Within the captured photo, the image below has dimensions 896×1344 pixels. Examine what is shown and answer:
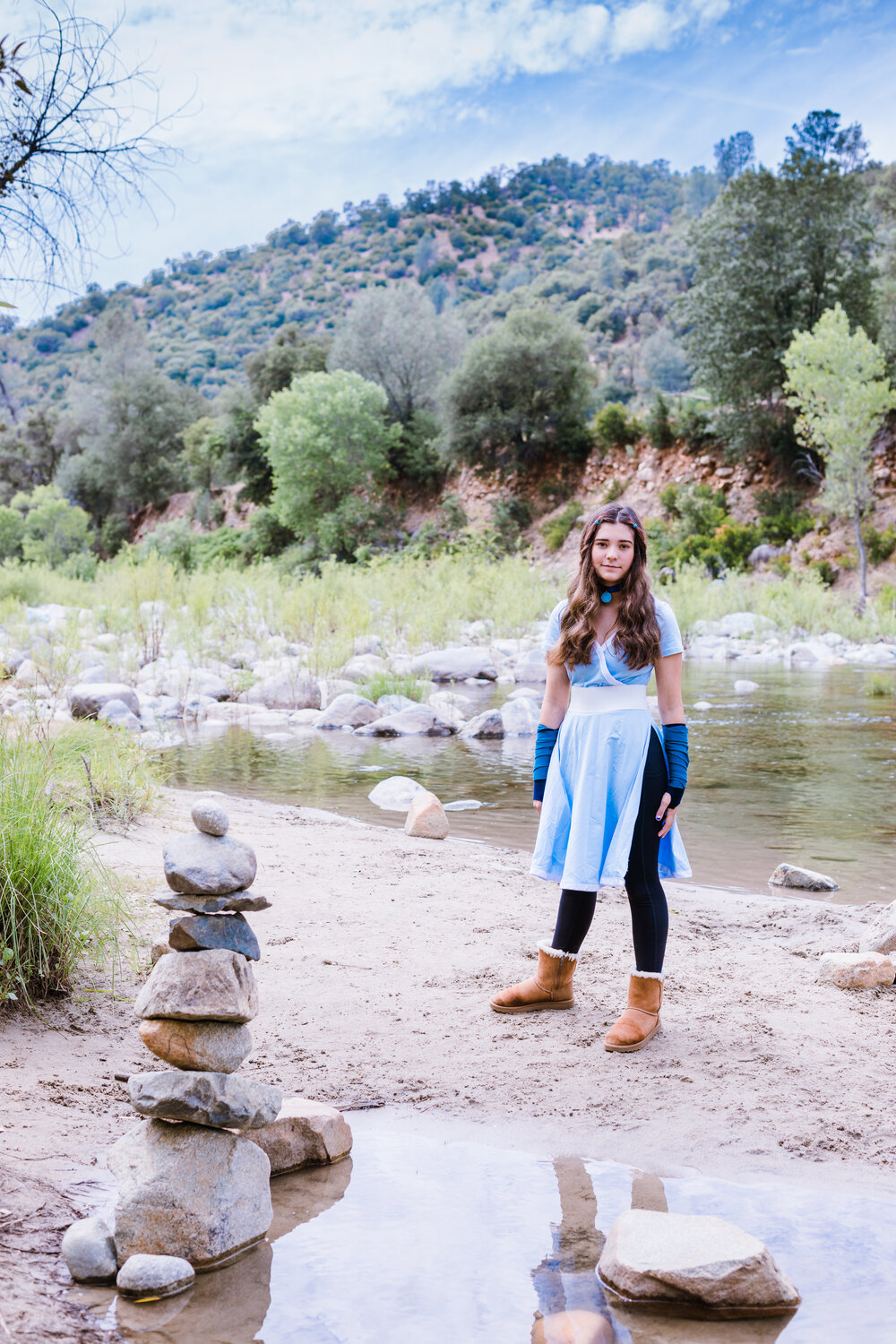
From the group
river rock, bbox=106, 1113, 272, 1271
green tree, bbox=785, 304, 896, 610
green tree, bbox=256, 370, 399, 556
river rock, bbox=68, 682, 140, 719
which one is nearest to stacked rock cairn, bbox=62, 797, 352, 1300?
river rock, bbox=106, 1113, 272, 1271

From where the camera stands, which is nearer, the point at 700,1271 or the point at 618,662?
the point at 700,1271

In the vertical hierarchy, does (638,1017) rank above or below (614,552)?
below

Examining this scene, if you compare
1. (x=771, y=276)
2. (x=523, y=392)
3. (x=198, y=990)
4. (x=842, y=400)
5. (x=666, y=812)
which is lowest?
(x=198, y=990)

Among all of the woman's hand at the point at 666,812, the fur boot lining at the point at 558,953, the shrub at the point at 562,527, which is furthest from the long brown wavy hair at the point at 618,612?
the shrub at the point at 562,527

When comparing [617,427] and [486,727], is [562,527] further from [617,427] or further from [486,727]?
[486,727]

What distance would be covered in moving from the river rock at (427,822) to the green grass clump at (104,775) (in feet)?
5.24

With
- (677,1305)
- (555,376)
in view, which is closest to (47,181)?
(677,1305)

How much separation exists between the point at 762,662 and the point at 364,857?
533 inches

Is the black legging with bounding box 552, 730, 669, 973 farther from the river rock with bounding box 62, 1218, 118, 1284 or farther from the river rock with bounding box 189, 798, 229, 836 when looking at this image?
the river rock with bounding box 62, 1218, 118, 1284

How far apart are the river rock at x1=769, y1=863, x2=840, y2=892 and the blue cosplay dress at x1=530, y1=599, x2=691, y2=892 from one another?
2203 mm

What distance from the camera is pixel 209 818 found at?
2.42 metres

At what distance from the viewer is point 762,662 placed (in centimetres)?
1756

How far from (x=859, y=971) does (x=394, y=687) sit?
8.79m

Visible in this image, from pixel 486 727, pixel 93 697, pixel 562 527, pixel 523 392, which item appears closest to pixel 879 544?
pixel 562 527
